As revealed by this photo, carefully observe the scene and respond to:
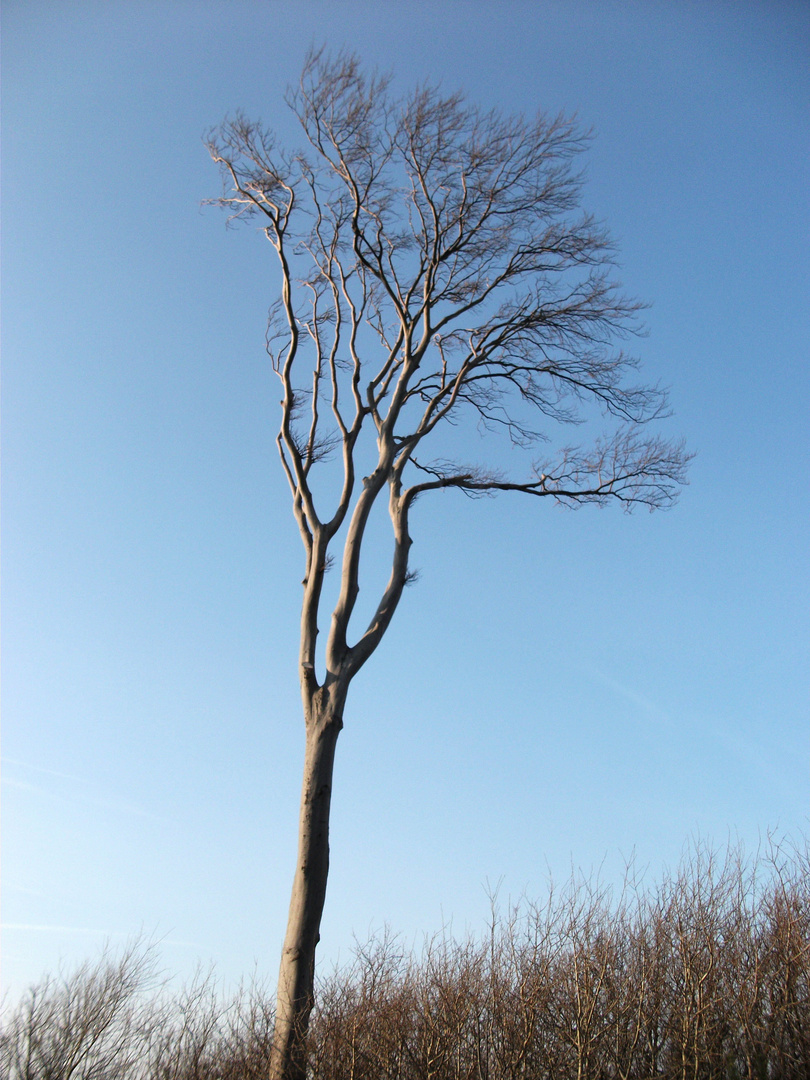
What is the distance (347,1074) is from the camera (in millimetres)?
6117

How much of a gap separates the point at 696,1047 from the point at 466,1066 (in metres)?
1.81

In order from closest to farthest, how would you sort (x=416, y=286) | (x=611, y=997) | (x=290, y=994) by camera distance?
(x=290, y=994), (x=611, y=997), (x=416, y=286)

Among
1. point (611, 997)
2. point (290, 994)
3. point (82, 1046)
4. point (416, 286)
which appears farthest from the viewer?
point (82, 1046)

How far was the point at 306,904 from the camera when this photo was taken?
5766 mm

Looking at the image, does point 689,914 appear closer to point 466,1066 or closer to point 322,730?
point 466,1066

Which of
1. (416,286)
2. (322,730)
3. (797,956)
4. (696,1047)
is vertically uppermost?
(416,286)

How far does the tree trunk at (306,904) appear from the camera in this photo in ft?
17.5

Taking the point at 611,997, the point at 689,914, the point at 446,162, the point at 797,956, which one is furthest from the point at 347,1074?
the point at 446,162

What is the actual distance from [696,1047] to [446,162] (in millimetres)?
8688

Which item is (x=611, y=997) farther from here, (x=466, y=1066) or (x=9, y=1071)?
(x=9, y=1071)

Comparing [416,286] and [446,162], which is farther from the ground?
A: [446,162]

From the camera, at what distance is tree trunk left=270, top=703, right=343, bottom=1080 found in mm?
5340

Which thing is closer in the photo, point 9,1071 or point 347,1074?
point 347,1074

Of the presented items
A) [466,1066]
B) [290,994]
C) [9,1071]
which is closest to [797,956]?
[466,1066]
